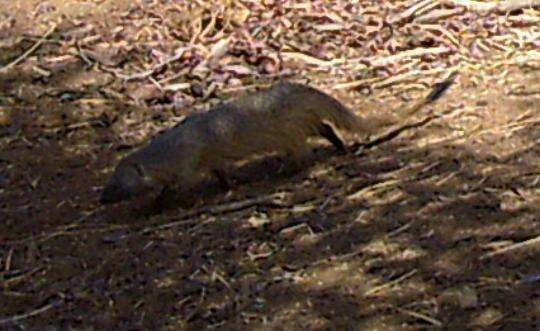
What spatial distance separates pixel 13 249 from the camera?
13.9 ft

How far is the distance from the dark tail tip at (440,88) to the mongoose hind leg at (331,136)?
0.54 m

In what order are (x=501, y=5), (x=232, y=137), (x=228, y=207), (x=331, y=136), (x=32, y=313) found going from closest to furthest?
(x=32, y=313)
(x=228, y=207)
(x=232, y=137)
(x=331, y=136)
(x=501, y=5)

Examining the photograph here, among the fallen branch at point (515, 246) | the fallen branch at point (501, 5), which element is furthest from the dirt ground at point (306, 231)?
the fallen branch at point (501, 5)

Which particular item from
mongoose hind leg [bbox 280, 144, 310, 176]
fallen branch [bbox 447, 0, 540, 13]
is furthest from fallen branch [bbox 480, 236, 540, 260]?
fallen branch [bbox 447, 0, 540, 13]

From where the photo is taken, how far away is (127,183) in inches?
172

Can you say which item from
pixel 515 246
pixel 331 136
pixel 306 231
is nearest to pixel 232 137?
pixel 331 136

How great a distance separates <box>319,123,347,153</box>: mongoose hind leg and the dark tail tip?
54cm

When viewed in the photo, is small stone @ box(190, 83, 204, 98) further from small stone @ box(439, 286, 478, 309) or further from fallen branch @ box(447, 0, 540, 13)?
small stone @ box(439, 286, 478, 309)

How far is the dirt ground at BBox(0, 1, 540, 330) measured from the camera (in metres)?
3.67

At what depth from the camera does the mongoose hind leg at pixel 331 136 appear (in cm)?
461

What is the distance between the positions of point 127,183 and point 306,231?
0.69 m

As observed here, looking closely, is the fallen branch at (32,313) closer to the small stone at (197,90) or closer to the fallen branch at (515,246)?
the fallen branch at (515,246)

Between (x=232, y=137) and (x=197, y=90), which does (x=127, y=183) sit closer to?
(x=232, y=137)

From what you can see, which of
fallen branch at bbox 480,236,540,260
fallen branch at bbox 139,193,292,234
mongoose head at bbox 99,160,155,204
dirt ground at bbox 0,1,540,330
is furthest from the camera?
mongoose head at bbox 99,160,155,204
